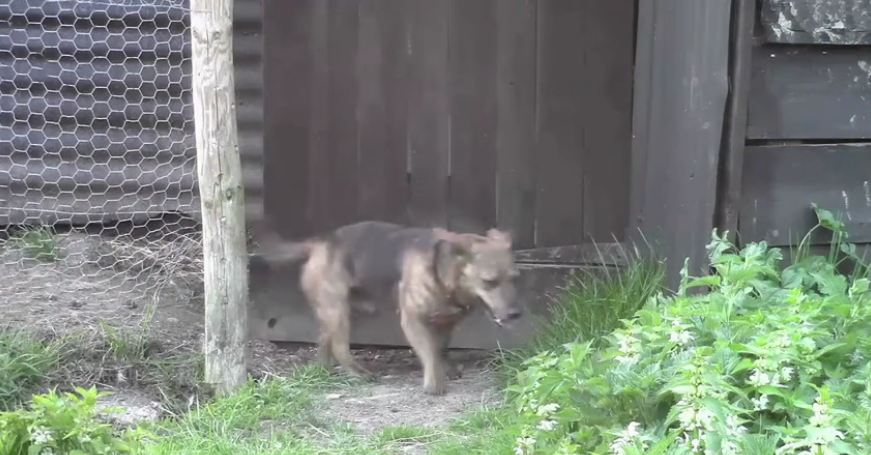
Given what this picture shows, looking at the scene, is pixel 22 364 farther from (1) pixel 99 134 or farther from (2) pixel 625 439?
(2) pixel 625 439

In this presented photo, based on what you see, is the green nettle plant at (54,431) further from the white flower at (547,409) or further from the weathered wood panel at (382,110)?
the weathered wood panel at (382,110)

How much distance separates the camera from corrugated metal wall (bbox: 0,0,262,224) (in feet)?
18.8

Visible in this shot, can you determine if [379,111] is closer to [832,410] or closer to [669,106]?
[669,106]

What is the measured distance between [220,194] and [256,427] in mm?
933

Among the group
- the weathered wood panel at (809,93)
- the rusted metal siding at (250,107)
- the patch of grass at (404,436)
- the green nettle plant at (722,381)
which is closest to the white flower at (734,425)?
the green nettle plant at (722,381)

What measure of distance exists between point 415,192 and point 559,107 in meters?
0.81

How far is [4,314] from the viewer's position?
4773mm

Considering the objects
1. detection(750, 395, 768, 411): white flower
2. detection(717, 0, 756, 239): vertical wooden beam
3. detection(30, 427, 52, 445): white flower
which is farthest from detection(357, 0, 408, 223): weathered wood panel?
detection(750, 395, 768, 411): white flower

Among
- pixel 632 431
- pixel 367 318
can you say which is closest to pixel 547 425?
pixel 632 431

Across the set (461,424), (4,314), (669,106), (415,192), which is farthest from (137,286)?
(669,106)

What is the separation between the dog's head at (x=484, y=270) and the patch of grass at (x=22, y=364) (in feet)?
5.60

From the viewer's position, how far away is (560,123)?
507 cm

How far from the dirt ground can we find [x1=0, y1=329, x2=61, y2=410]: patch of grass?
0.44ft

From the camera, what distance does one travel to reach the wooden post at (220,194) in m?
4.14
